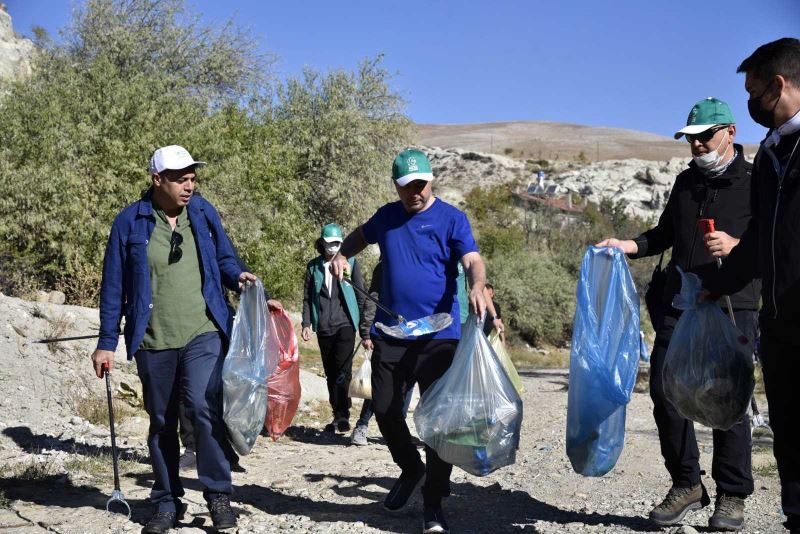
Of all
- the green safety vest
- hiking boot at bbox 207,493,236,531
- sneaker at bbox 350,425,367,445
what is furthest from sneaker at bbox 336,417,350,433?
hiking boot at bbox 207,493,236,531

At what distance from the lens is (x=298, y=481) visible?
676 cm

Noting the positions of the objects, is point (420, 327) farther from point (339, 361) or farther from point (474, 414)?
point (339, 361)

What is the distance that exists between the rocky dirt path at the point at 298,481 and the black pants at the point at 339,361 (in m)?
0.37

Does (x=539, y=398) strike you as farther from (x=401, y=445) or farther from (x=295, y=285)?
(x=295, y=285)

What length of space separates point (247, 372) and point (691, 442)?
2450 mm

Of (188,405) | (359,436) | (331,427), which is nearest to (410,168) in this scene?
(188,405)

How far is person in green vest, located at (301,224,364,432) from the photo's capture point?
9.09 m

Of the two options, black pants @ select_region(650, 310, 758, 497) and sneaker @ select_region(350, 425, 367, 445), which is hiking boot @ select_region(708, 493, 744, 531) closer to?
black pants @ select_region(650, 310, 758, 497)

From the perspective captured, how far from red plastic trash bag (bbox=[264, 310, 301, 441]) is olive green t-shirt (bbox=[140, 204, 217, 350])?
19.4 inches

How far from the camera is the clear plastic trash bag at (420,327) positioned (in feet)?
17.0

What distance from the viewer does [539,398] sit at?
13.4m

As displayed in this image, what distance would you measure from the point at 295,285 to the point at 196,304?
1887 cm

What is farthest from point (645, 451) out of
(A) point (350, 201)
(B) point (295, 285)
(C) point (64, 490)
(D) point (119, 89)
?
(A) point (350, 201)

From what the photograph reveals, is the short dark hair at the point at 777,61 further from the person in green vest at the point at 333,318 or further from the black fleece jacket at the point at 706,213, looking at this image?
the person in green vest at the point at 333,318
